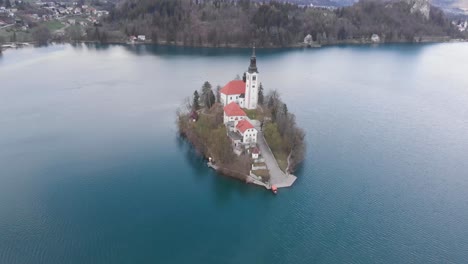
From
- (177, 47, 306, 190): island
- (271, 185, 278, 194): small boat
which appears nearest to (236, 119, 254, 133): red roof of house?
(177, 47, 306, 190): island

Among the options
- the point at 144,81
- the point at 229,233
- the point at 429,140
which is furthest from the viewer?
the point at 144,81

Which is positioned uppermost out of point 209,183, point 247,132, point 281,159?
point 247,132

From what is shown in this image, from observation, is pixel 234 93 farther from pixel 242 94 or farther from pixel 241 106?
pixel 241 106

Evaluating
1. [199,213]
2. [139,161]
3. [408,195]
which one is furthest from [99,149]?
[408,195]

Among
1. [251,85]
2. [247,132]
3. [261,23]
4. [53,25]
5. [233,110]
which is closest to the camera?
[247,132]

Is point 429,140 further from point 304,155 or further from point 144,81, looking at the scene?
point 144,81

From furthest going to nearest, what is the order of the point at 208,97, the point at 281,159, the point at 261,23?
the point at 261,23 → the point at 208,97 → the point at 281,159

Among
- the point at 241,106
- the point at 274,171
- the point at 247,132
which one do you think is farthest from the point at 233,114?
the point at 274,171
